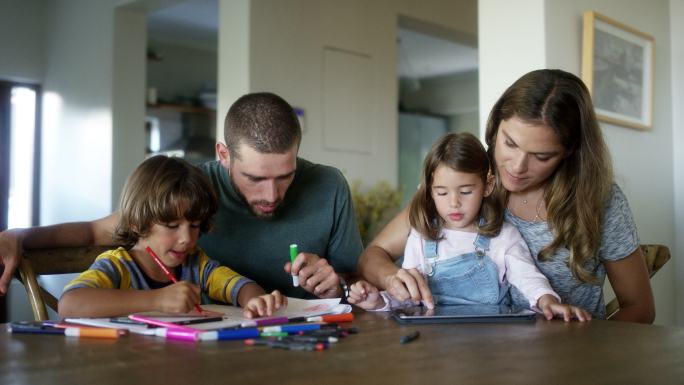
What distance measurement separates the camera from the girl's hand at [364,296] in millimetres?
1394

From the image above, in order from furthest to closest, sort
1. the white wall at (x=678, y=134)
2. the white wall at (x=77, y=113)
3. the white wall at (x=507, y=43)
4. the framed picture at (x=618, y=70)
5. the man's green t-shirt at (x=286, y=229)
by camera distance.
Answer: the white wall at (x=77, y=113) → the white wall at (x=678, y=134) → the framed picture at (x=618, y=70) → the white wall at (x=507, y=43) → the man's green t-shirt at (x=286, y=229)

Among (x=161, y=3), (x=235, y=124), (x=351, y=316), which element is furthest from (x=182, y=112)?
(x=351, y=316)

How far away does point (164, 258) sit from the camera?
4.96 ft

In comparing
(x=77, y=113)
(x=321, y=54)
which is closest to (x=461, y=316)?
(x=321, y=54)

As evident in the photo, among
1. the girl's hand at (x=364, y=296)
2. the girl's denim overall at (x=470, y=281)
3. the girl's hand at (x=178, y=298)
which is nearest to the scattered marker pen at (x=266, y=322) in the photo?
the girl's hand at (x=178, y=298)

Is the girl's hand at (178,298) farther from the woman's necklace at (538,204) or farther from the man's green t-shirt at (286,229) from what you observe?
the woman's necklace at (538,204)

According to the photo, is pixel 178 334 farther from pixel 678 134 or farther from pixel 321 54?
pixel 321 54

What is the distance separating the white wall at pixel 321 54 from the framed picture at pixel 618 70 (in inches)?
70.7

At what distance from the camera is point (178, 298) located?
1.22 meters

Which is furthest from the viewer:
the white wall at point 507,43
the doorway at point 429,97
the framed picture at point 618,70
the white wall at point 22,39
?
the doorway at point 429,97

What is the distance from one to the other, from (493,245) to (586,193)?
24 cm

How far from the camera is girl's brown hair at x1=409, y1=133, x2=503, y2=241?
1.68 metres

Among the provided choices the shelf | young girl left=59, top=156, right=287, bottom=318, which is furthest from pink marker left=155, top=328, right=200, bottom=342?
the shelf

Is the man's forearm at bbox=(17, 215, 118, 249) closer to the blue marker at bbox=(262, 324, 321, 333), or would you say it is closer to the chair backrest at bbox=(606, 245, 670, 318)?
the blue marker at bbox=(262, 324, 321, 333)
